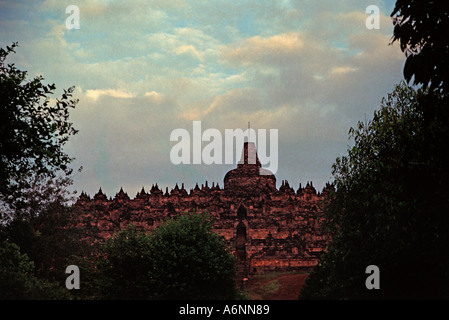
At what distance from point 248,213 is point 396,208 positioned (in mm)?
39782

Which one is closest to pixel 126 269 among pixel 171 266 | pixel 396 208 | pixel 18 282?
pixel 171 266

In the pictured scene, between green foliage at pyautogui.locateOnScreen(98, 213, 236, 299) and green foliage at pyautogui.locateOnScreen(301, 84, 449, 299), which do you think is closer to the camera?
green foliage at pyautogui.locateOnScreen(301, 84, 449, 299)

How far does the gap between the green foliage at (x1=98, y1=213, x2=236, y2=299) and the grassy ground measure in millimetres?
6837

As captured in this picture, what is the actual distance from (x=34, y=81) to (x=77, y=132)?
3.09m

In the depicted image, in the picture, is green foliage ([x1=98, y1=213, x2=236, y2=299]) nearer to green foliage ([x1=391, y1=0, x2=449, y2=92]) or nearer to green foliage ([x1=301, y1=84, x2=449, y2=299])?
green foliage ([x1=301, y1=84, x2=449, y2=299])

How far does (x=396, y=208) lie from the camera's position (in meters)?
23.2

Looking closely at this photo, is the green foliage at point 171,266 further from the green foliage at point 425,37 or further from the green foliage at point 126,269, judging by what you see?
the green foliage at point 425,37

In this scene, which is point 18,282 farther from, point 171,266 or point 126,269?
point 171,266

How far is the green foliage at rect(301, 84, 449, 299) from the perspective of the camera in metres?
21.6

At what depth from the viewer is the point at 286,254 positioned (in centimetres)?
5494

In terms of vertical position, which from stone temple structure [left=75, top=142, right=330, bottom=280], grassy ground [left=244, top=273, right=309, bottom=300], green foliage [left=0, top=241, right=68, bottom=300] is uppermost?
stone temple structure [left=75, top=142, right=330, bottom=280]

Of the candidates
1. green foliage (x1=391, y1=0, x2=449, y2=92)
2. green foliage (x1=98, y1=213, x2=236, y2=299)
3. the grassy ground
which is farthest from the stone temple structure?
green foliage (x1=391, y1=0, x2=449, y2=92)

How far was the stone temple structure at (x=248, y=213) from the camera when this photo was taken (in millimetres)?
54750

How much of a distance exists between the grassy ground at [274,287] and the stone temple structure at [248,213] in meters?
3.95
